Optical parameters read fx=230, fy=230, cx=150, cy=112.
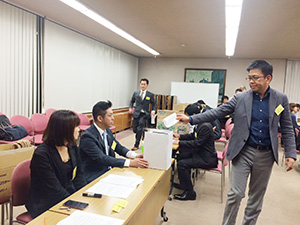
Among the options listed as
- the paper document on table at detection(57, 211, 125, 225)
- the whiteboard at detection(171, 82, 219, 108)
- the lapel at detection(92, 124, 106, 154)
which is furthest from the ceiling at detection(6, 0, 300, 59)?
the paper document on table at detection(57, 211, 125, 225)

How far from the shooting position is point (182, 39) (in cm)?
568

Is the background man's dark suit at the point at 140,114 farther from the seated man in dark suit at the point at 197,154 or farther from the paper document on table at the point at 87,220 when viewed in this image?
the paper document on table at the point at 87,220

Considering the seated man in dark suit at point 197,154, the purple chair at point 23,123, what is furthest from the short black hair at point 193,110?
the purple chair at point 23,123

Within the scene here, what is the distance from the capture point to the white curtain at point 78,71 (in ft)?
15.8

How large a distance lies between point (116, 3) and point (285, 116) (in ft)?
9.15

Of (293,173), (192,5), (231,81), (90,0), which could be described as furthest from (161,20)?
(231,81)

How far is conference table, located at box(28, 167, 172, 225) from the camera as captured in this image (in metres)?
1.26

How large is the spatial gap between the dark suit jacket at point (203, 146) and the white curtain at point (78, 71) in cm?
327

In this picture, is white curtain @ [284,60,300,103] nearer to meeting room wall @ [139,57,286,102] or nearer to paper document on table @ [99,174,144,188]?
meeting room wall @ [139,57,286,102]

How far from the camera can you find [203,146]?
10.1 ft

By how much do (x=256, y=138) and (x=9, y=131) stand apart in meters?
3.22

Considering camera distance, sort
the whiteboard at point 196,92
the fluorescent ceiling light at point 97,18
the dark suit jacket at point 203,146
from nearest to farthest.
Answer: the dark suit jacket at point 203,146 → the fluorescent ceiling light at point 97,18 → the whiteboard at point 196,92

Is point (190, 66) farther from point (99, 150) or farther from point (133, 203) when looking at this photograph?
point (133, 203)

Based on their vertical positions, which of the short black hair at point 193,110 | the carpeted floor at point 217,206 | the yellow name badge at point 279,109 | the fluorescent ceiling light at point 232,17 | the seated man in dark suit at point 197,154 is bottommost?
the carpeted floor at point 217,206
